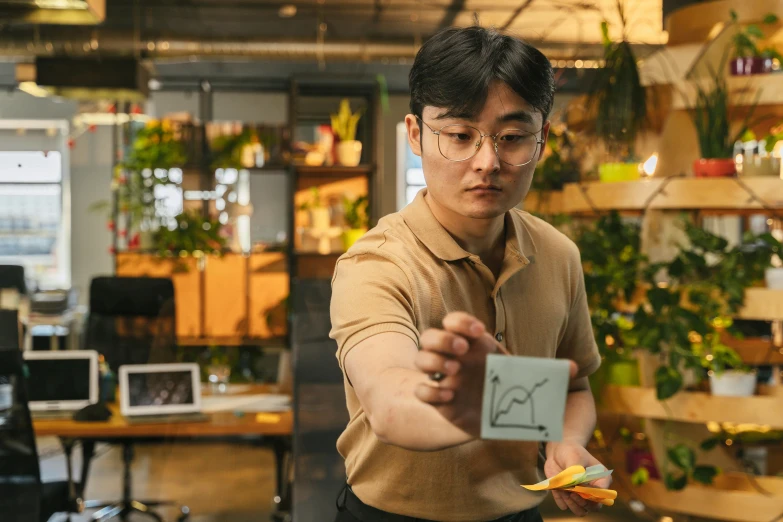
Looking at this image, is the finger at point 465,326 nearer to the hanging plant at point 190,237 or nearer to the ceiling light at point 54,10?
the ceiling light at point 54,10

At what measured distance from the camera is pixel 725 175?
3.53 meters

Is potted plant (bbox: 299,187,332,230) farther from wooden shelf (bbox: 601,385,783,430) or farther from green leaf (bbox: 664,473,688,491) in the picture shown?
green leaf (bbox: 664,473,688,491)

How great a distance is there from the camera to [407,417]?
3.17ft

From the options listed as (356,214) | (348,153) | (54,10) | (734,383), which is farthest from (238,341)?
(734,383)

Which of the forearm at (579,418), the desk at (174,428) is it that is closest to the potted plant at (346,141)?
the desk at (174,428)

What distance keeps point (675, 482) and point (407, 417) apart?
9.77 ft

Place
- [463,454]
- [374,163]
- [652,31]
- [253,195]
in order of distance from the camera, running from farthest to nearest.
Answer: [253,195], [652,31], [374,163], [463,454]

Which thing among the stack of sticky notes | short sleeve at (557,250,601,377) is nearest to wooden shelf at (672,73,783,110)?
short sleeve at (557,250,601,377)

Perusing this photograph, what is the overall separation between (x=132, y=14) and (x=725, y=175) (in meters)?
6.25

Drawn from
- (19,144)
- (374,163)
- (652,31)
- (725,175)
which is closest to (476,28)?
(725,175)

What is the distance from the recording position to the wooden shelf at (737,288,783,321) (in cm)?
341

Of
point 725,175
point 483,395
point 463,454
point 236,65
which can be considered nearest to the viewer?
point 483,395

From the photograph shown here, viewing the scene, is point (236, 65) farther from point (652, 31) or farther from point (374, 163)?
point (652, 31)

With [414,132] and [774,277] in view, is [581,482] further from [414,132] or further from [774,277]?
[774,277]
